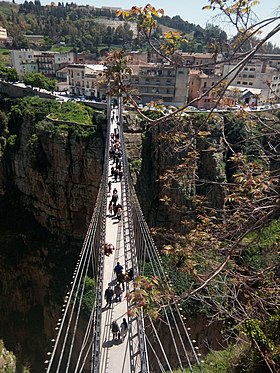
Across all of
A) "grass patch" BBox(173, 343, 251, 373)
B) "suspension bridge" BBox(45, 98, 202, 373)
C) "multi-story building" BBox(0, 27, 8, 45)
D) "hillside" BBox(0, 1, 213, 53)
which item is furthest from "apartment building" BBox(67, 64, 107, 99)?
"multi-story building" BBox(0, 27, 8, 45)

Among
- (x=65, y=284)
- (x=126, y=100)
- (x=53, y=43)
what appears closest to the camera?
(x=126, y=100)

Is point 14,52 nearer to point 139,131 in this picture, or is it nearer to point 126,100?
point 139,131

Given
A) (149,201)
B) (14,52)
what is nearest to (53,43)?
(14,52)

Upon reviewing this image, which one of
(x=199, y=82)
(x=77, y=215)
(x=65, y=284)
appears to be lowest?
(x=65, y=284)

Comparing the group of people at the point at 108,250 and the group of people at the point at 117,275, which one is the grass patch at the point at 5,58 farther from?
the group of people at the point at 108,250

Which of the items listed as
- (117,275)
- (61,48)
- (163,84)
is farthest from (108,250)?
(61,48)

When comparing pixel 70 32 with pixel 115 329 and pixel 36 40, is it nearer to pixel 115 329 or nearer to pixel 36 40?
pixel 36 40

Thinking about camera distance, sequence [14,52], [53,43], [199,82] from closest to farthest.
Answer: [199,82] < [14,52] < [53,43]

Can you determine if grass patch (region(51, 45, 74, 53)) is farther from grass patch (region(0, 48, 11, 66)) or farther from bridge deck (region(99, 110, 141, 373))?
bridge deck (region(99, 110, 141, 373))
